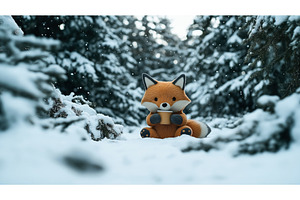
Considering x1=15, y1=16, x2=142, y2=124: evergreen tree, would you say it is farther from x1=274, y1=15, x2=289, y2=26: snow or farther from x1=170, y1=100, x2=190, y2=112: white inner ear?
x1=274, y1=15, x2=289, y2=26: snow

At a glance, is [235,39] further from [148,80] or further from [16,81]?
[16,81]

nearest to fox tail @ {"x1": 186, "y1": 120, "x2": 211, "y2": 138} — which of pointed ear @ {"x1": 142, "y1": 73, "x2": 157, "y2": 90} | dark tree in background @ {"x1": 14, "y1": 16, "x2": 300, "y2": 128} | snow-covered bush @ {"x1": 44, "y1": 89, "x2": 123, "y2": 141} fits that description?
pointed ear @ {"x1": 142, "y1": 73, "x2": 157, "y2": 90}

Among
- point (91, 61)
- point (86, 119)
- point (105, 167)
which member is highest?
point (91, 61)

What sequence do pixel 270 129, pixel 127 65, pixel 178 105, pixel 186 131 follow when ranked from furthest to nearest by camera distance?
pixel 127 65, pixel 178 105, pixel 186 131, pixel 270 129

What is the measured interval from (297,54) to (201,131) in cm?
131

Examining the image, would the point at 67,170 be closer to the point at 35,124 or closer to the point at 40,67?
the point at 35,124

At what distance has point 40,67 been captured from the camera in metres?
1.07

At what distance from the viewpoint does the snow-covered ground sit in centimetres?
80

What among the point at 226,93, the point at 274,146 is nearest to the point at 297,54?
the point at 274,146

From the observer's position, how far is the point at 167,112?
8.80 feet

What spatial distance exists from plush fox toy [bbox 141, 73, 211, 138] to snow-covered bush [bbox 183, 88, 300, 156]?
1.54 m

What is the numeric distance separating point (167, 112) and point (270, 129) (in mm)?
1772

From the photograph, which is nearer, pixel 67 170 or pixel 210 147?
pixel 67 170

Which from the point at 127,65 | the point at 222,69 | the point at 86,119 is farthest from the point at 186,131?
the point at 127,65
